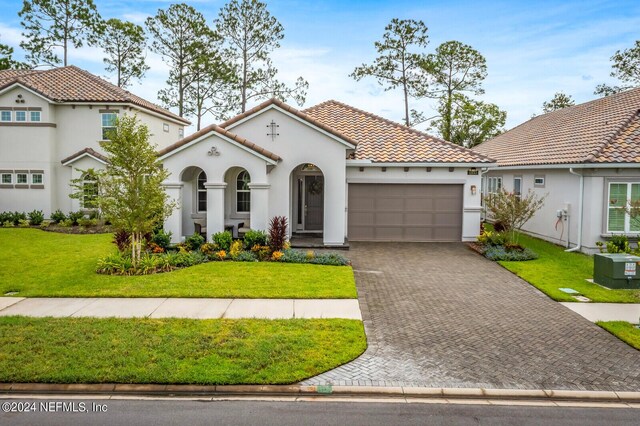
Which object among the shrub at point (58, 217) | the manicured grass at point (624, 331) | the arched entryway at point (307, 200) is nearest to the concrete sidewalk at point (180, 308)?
the manicured grass at point (624, 331)

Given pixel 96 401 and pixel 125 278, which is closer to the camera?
pixel 96 401

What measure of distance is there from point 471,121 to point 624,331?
3129cm

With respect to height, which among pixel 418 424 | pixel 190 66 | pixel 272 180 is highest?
pixel 190 66

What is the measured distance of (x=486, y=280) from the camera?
44.4 feet

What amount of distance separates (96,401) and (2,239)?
16.0 metres

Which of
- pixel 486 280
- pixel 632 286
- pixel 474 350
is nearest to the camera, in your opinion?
pixel 474 350

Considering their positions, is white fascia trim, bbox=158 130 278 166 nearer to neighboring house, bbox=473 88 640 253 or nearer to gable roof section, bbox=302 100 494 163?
gable roof section, bbox=302 100 494 163

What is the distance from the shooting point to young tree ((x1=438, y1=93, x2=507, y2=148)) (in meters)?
37.8

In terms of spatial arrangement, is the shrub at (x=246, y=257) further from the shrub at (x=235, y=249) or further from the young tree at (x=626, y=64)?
the young tree at (x=626, y=64)

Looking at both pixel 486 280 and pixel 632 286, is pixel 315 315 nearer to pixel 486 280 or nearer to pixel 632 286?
pixel 486 280

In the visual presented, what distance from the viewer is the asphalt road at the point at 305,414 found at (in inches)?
241

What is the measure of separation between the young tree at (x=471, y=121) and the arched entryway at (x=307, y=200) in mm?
20511

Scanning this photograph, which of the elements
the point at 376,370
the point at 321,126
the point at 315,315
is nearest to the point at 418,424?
the point at 376,370

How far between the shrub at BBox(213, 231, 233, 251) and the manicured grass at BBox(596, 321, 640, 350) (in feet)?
35.1
